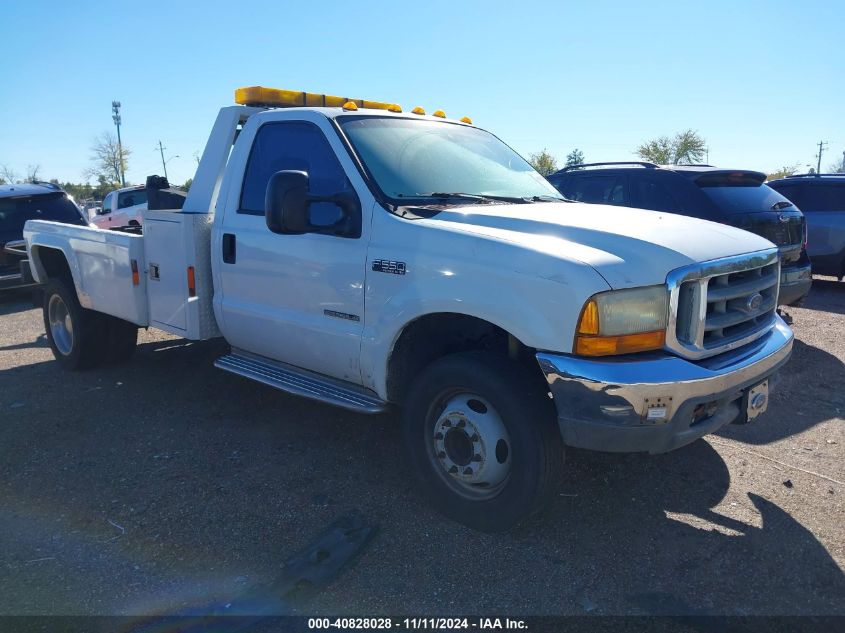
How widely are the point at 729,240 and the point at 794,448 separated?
5.85 ft

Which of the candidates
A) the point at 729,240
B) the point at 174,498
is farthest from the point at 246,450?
the point at 729,240

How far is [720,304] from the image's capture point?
3.14 meters

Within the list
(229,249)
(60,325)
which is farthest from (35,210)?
(229,249)

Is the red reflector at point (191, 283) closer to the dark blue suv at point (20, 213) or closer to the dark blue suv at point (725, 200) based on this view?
the dark blue suv at point (725, 200)

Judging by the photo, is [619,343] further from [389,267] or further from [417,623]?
[417,623]

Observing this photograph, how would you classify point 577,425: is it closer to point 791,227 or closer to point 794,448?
point 794,448

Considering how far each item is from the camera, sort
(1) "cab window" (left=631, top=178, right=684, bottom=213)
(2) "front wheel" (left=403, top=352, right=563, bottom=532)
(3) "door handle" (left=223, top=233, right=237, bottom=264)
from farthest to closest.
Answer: (1) "cab window" (left=631, top=178, right=684, bottom=213) → (3) "door handle" (left=223, top=233, right=237, bottom=264) → (2) "front wheel" (left=403, top=352, right=563, bottom=532)

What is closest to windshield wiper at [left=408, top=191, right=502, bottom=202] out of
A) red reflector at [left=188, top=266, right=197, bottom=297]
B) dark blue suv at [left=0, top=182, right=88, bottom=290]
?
red reflector at [left=188, top=266, right=197, bottom=297]

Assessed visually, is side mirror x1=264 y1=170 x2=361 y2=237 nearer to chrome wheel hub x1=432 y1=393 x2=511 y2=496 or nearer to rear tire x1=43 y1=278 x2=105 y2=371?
chrome wheel hub x1=432 y1=393 x2=511 y2=496

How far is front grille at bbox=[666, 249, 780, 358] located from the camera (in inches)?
115

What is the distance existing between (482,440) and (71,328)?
445 centimetres

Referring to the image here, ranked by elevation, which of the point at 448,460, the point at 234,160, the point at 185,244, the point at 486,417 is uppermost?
the point at 234,160

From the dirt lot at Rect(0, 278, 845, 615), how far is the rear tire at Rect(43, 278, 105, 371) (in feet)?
2.58

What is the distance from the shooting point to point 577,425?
2840 millimetres
